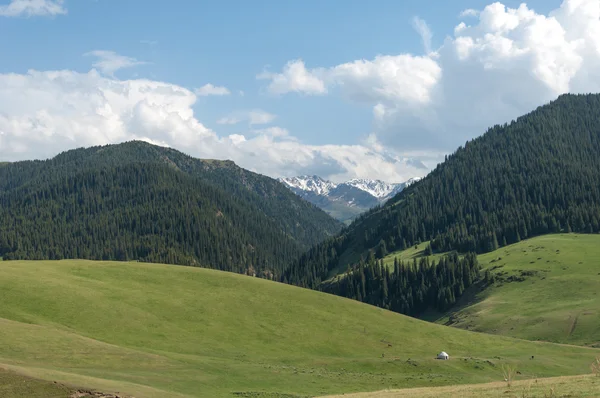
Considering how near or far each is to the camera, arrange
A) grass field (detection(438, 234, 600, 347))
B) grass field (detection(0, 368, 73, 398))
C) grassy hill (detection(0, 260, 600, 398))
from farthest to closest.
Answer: grass field (detection(438, 234, 600, 347)) → grassy hill (detection(0, 260, 600, 398)) → grass field (detection(0, 368, 73, 398))

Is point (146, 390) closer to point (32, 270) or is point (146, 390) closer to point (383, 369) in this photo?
point (383, 369)

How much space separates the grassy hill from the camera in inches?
2520

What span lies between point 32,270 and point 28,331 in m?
41.1

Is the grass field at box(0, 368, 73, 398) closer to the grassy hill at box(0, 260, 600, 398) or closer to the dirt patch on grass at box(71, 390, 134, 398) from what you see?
the dirt patch on grass at box(71, 390, 134, 398)

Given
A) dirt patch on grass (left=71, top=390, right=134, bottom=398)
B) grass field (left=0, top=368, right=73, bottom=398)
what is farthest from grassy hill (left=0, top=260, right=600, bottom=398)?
dirt patch on grass (left=71, top=390, right=134, bottom=398)

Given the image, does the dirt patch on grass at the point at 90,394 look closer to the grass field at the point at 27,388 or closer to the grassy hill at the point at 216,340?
the grass field at the point at 27,388

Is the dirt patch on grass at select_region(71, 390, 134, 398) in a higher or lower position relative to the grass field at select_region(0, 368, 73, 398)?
lower

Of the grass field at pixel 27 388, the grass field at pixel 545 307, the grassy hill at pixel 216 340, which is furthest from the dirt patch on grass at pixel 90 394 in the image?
the grass field at pixel 545 307

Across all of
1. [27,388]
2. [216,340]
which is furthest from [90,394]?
[216,340]

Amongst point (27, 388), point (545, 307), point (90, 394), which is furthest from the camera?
point (545, 307)

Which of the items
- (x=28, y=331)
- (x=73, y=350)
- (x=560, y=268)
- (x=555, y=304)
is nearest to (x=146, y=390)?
(x=73, y=350)

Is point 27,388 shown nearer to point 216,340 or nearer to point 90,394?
point 90,394

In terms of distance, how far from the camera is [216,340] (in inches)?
3531

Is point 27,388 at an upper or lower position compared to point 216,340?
lower
